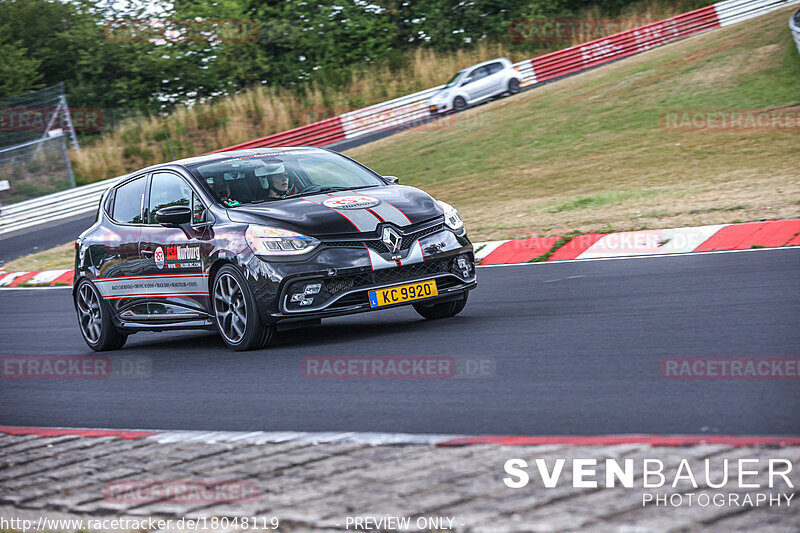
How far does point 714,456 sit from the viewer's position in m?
3.90

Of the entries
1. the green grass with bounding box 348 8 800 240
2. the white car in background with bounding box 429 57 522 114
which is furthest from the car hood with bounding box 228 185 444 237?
the white car in background with bounding box 429 57 522 114

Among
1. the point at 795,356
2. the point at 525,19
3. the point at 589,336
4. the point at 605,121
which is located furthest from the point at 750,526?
the point at 525,19

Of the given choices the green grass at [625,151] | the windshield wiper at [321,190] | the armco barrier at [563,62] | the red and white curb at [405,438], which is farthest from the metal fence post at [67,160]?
the red and white curb at [405,438]

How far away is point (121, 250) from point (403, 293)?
3.04 metres

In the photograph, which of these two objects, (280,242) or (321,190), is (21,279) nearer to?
(321,190)

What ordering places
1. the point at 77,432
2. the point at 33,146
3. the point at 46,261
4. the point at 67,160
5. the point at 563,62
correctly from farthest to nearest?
the point at 563,62 < the point at 67,160 < the point at 33,146 < the point at 46,261 < the point at 77,432

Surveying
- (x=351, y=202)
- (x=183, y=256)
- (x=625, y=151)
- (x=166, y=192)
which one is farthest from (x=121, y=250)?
(x=625, y=151)

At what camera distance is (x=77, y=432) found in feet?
19.4

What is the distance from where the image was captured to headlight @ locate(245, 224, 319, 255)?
307 inches

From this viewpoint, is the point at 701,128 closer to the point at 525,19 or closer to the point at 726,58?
the point at 726,58

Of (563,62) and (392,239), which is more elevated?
(392,239)

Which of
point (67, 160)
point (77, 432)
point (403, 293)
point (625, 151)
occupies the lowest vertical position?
point (625, 151)

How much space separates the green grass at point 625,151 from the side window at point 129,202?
5231mm

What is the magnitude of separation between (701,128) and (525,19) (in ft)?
81.7
